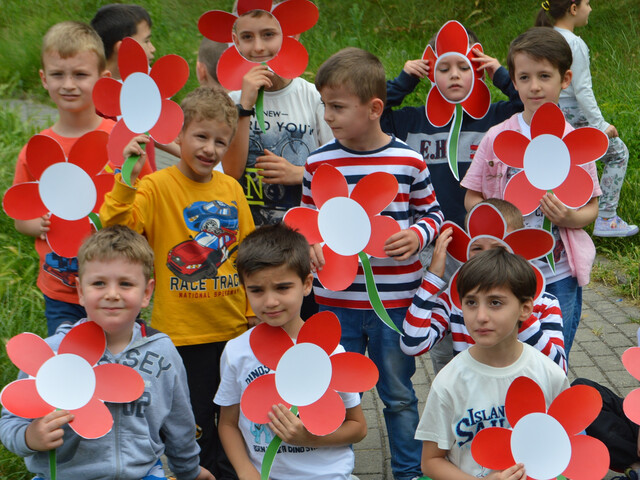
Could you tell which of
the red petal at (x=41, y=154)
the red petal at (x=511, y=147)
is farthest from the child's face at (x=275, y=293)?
the red petal at (x=511, y=147)

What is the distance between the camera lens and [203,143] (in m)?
2.93

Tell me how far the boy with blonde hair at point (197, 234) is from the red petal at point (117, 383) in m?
0.55

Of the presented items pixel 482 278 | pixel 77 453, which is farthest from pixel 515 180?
pixel 77 453

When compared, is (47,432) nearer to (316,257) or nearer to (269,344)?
(269,344)

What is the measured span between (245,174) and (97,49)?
766mm

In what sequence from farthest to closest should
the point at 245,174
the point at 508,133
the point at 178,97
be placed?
the point at 178,97 → the point at 245,174 → the point at 508,133

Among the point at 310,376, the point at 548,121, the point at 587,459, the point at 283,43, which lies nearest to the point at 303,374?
the point at 310,376

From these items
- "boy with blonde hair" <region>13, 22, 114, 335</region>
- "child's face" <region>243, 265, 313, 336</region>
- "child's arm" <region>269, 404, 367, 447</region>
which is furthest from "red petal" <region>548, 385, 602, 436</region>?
"boy with blonde hair" <region>13, 22, 114, 335</region>

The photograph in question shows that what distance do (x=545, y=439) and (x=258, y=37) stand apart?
181 cm

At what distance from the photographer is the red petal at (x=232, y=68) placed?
10.3 feet

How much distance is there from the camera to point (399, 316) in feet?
9.76

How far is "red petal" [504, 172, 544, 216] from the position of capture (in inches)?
113

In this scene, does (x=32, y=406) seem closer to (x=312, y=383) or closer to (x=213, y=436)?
(x=312, y=383)

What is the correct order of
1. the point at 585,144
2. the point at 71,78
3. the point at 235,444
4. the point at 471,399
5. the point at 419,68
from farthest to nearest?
the point at 419,68 < the point at 71,78 < the point at 585,144 < the point at 235,444 < the point at 471,399
